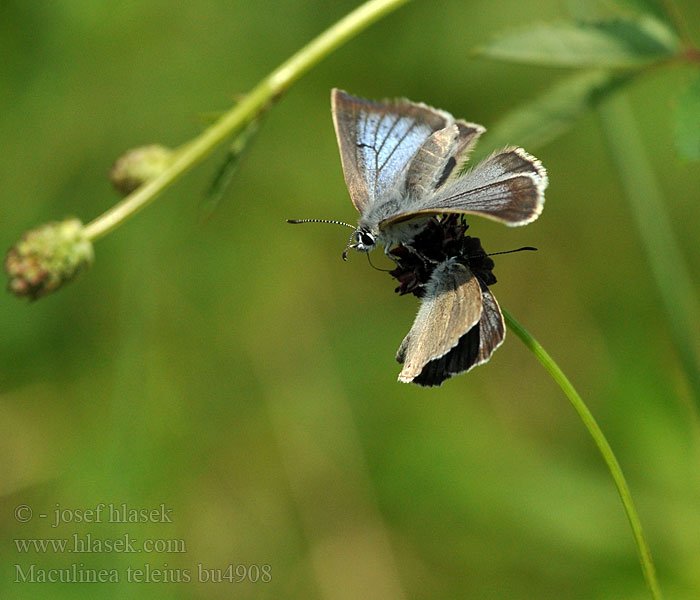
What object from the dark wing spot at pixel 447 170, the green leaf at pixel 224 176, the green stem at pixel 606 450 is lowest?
the green stem at pixel 606 450

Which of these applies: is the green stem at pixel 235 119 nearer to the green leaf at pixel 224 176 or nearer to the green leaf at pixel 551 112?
the green leaf at pixel 224 176

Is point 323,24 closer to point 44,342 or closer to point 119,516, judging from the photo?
point 44,342

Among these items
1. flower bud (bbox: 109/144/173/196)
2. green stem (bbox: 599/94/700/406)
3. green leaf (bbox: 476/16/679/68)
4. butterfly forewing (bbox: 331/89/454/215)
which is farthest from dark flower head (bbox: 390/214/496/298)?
green stem (bbox: 599/94/700/406)

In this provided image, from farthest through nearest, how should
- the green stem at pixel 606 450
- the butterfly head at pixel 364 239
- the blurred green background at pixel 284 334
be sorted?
the blurred green background at pixel 284 334 → the butterfly head at pixel 364 239 → the green stem at pixel 606 450

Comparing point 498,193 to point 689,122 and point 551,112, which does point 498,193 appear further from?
point 551,112

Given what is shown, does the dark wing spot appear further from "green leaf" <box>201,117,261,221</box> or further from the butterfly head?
"green leaf" <box>201,117,261,221</box>

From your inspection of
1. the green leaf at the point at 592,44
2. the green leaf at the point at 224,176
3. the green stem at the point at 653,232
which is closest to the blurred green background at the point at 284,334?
the green stem at the point at 653,232

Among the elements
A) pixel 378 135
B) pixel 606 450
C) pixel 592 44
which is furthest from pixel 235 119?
pixel 606 450

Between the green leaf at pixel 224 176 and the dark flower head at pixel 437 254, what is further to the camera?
the green leaf at pixel 224 176
